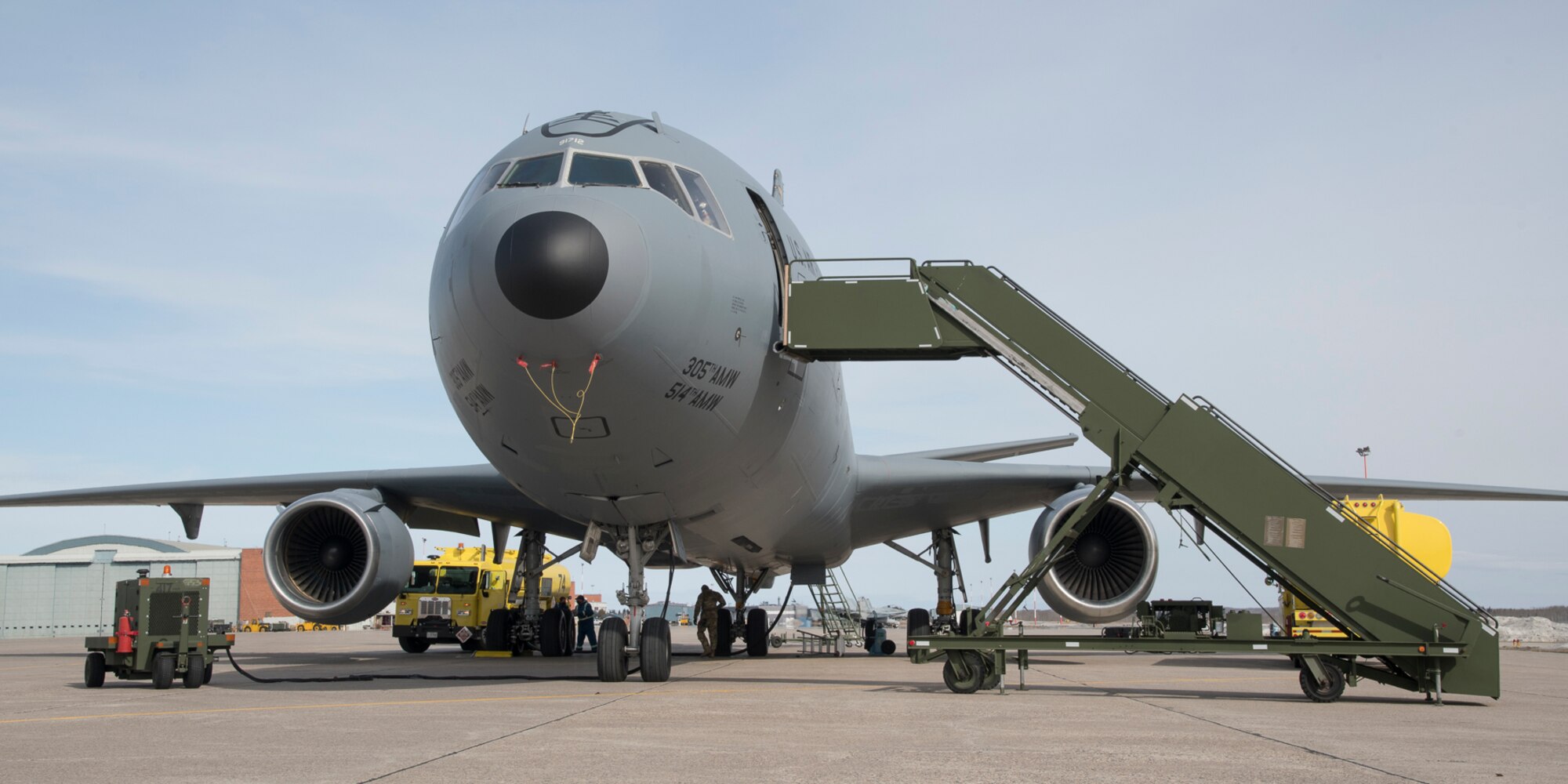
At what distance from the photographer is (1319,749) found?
21.8ft

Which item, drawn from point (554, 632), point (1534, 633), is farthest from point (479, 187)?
point (1534, 633)

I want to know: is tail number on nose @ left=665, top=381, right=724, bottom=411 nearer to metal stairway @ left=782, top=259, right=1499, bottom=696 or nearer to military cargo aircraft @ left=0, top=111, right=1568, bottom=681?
military cargo aircraft @ left=0, top=111, right=1568, bottom=681

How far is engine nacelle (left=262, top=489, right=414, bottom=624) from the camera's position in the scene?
1423 cm

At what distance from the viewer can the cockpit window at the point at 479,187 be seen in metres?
10.1

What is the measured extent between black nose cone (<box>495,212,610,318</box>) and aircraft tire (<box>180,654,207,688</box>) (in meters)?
6.41

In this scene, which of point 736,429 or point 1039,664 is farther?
point 1039,664

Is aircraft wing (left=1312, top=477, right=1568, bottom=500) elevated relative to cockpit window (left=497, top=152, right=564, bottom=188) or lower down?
lower down

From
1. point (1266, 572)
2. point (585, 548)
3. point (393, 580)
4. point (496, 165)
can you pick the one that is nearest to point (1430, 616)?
point (1266, 572)

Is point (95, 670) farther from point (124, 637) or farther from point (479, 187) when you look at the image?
point (479, 187)

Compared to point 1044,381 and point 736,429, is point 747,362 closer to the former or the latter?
point 736,429

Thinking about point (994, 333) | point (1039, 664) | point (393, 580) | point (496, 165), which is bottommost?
point (1039, 664)

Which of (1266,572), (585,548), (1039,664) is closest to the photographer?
(1266,572)

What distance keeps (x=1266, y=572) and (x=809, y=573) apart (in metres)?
10.8

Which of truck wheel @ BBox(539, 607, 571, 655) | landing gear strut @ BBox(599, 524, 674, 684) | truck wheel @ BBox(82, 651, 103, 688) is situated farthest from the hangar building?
landing gear strut @ BBox(599, 524, 674, 684)
